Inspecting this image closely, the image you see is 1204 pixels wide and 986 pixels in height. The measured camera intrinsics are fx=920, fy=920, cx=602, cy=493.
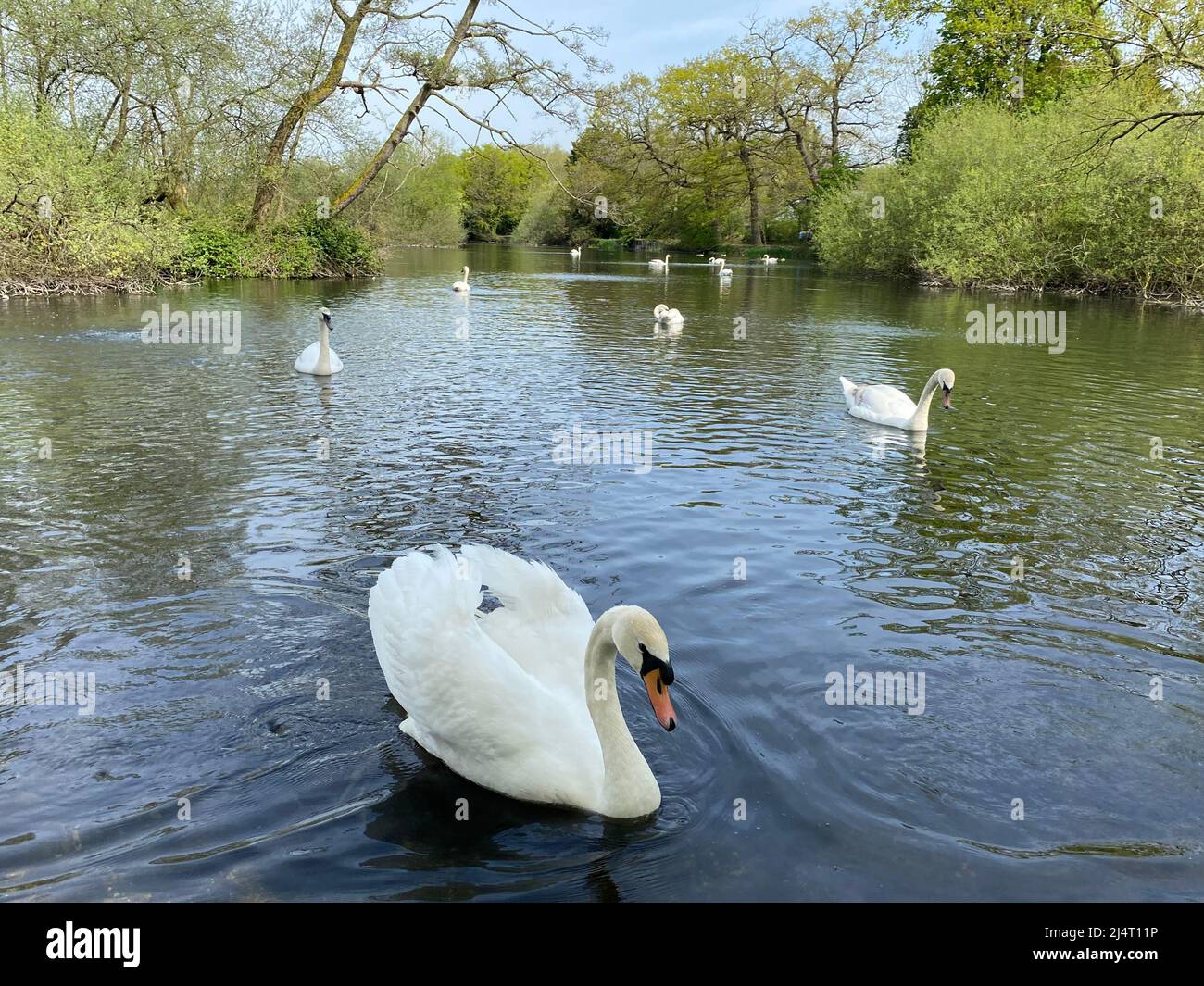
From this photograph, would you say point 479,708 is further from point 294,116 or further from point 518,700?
point 294,116

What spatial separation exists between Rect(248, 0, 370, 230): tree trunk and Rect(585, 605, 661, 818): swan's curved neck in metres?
34.1

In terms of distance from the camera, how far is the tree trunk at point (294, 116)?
3366 cm

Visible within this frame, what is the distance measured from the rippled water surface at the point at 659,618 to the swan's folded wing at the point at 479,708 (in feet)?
0.65

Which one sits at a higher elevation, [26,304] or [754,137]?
[754,137]

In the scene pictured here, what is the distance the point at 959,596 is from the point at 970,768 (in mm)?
2387

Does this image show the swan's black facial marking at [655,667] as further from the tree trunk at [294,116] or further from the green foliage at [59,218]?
the tree trunk at [294,116]

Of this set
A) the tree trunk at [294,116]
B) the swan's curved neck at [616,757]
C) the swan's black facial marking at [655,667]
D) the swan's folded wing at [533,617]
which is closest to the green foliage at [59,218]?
the tree trunk at [294,116]

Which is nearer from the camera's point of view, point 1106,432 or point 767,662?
point 767,662

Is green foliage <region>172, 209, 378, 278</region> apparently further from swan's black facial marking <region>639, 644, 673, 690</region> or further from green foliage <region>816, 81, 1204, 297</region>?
swan's black facial marking <region>639, 644, 673, 690</region>

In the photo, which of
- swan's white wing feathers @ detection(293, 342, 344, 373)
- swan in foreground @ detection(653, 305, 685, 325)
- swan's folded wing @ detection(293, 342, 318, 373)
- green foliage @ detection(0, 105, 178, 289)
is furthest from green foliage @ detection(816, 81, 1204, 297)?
green foliage @ detection(0, 105, 178, 289)
